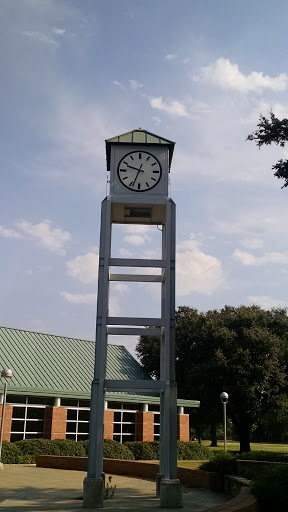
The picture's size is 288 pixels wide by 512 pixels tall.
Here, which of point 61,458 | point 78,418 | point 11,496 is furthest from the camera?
point 78,418

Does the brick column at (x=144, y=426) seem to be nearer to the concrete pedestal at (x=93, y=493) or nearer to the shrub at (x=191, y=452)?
the shrub at (x=191, y=452)

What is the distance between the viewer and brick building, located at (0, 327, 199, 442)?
29156mm

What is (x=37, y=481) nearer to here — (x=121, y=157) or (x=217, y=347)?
(x=121, y=157)

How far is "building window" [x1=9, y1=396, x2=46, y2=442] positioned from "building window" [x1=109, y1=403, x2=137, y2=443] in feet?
17.1

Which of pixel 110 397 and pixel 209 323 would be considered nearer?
pixel 110 397

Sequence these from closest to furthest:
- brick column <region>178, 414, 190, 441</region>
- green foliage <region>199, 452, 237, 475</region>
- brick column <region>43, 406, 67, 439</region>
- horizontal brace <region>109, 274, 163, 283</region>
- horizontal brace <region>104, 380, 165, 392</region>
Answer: horizontal brace <region>104, 380, 165, 392</region>
horizontal brace <region>109, 274, 163, 283</region>
green foliage <region>199, 452, 237, 475</region>
brick column <region>43, 406, 67, 439</region>
brick column <region>178, 414, 190, 441</region>

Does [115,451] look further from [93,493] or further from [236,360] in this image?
[236,360]

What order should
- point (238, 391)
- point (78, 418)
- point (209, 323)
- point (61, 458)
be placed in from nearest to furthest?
point (61, 458) < point (78, 418) < point (238, 391) < point (209, 323)

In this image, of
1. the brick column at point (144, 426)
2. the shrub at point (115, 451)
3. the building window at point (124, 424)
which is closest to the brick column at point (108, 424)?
the building window at point (124, 424)

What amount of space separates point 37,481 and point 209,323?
2452 centimetres

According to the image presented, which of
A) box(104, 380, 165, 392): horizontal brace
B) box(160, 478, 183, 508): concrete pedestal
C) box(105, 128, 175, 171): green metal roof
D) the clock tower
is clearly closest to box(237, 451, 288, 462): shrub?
the clock tower

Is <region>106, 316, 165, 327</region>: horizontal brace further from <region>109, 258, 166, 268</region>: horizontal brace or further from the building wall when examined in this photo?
the building wall

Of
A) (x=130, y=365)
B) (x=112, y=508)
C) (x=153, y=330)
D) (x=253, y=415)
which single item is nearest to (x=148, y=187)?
(x=153, y=330)

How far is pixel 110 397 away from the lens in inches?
1249
